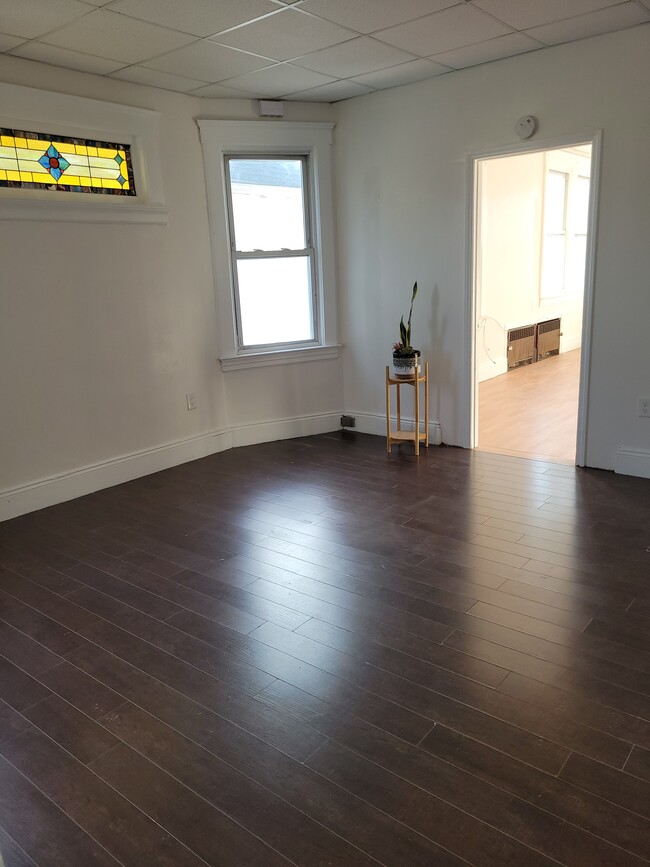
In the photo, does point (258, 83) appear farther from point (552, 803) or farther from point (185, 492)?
point (552, 803)

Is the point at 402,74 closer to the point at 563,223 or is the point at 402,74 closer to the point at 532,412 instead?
the point at 532,412

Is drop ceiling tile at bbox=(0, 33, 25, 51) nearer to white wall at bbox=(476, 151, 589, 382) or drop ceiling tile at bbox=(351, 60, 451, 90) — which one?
drop ceiling tile at bbox=(351, 60, 451, 90)

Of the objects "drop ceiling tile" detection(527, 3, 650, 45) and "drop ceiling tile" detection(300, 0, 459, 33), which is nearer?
"drop ceiling tile" detection(300, 0, 459, 33)

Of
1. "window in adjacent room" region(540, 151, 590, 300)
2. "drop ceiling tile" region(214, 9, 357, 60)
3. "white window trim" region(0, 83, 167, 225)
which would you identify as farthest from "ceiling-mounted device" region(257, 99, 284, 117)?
"window in adjacent room" region(540, 151, 590, 300)

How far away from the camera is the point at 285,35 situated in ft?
11.5

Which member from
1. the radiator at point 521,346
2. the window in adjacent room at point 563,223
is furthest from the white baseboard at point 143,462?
the window in adjacent room at point 563,223

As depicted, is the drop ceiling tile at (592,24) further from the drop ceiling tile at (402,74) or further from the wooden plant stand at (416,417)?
the wooden plant stand at (416,417)

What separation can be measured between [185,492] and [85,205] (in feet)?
6.31

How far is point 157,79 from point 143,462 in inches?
100

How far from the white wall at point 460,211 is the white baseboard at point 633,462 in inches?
0.5

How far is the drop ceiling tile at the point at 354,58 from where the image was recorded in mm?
3729

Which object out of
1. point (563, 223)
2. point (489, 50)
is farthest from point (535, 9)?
point (563, 223)

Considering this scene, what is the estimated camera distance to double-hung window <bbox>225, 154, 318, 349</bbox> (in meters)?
5.00

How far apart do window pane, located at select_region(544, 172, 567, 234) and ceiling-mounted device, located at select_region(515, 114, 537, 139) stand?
180 inches
